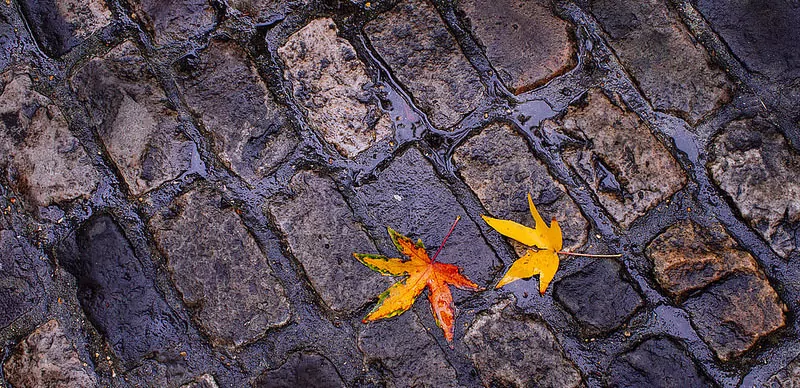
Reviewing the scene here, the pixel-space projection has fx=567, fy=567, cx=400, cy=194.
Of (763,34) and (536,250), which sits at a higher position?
(763,34)

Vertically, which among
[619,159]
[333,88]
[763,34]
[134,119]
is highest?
[134,119]

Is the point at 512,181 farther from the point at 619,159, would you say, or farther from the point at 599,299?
the point at 599,299

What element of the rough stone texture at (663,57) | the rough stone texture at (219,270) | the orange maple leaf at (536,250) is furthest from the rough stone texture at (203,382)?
the rough stone texture at (663,57)

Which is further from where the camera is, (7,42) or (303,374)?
(7,42)

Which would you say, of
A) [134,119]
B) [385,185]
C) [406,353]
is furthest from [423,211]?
[134,119]

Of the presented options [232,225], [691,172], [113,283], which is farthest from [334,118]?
[691,172]

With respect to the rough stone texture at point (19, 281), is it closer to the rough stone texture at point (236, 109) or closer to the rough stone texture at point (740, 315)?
the rough stone texture at point (236, 109)
